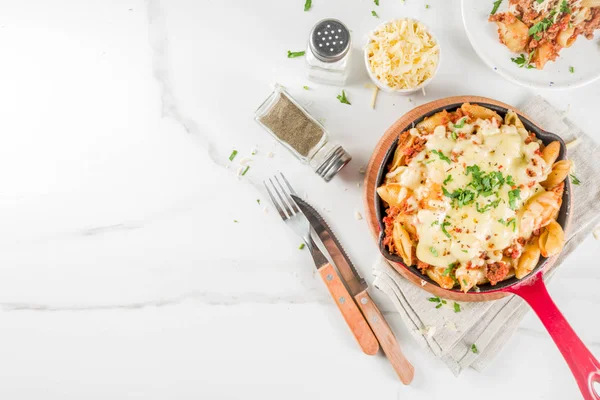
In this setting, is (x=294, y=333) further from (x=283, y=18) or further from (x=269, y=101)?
(x=283, y=18)

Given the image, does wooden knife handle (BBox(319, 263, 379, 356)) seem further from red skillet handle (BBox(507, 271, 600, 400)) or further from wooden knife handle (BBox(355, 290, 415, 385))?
red skillet handle (BBox(507, 271, 600, 400))

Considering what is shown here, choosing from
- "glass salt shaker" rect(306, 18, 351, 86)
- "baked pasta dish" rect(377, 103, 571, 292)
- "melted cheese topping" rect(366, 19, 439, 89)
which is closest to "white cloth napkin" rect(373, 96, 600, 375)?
"baked pasta dish" rect(377, 103, 571, 292)

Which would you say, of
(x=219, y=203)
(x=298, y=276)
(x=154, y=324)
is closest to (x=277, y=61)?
(x=219, y=203)

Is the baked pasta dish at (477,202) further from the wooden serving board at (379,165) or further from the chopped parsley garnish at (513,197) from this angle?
the wooden serving board at (379,165)

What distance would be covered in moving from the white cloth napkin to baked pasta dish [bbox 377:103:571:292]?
0.33 m

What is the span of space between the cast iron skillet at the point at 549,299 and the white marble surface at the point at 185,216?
0.45 meters

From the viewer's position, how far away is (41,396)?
9.05ft

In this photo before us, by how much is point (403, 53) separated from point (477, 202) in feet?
2.54

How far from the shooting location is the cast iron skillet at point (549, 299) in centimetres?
210

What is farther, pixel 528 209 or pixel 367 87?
pixel 367 87

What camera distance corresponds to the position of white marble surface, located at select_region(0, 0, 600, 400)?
102 inches

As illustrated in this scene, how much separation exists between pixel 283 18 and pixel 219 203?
3.21 feet

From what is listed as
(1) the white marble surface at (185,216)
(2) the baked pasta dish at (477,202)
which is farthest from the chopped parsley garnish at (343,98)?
(2) the baked pasta dish at (477,202)

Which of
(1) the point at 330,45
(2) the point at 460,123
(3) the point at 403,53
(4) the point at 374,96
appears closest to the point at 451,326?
(2) the point at 460,123
